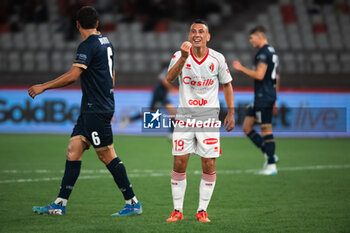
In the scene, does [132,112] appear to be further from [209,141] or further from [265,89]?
[209,141]

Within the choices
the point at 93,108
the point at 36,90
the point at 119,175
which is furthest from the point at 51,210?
the point at 36,90

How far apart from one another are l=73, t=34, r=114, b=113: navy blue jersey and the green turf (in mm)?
1149

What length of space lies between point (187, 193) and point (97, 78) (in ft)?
8.04

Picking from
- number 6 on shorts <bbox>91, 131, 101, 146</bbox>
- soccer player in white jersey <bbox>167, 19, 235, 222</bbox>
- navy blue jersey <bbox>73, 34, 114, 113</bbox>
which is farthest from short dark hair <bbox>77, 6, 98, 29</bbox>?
number 6 on shorts <bbox>91, 131, 101, 146</bbox>

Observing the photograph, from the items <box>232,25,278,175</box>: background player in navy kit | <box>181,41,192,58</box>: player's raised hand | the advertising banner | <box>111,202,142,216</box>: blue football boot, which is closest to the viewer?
<box>181,41,192,58</box>: player's raised hand

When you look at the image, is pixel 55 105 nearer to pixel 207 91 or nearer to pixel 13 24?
pixel 13 24

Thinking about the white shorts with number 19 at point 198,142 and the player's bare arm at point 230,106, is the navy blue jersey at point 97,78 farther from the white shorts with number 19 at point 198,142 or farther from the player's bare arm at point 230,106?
the player's bare arm at point 230,106

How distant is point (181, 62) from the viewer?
5.50 m

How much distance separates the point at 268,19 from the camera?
23.1 m

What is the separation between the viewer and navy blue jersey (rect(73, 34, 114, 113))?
237 inches

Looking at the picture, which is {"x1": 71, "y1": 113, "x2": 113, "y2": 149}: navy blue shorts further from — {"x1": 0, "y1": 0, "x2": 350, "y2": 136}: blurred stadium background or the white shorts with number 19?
{"x1": 0, "y1": 0, "x2": 350, "y2": 136}: blurred stadium background

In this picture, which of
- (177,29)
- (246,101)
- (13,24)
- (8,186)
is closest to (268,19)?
(177,29)

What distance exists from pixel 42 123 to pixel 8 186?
891cm

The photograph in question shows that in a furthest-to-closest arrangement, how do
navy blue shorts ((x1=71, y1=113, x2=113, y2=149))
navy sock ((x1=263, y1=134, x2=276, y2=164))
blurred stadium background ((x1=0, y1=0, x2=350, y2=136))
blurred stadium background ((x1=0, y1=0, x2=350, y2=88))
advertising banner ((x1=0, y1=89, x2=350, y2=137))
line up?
blurred stadium background ((x1=0, y1=0, x2=350, y2=88))
blurred stadium background ((x1=0, y1=0, x2=350, y2=136))
advertising banner ((x1=0, y1=89, x2=350, y2=137))
navy sock ((x1=263, y1=134, x2=276, y2=164))
navy blue shorts ((x1=71, y1=113, x2=113, y2=149))
